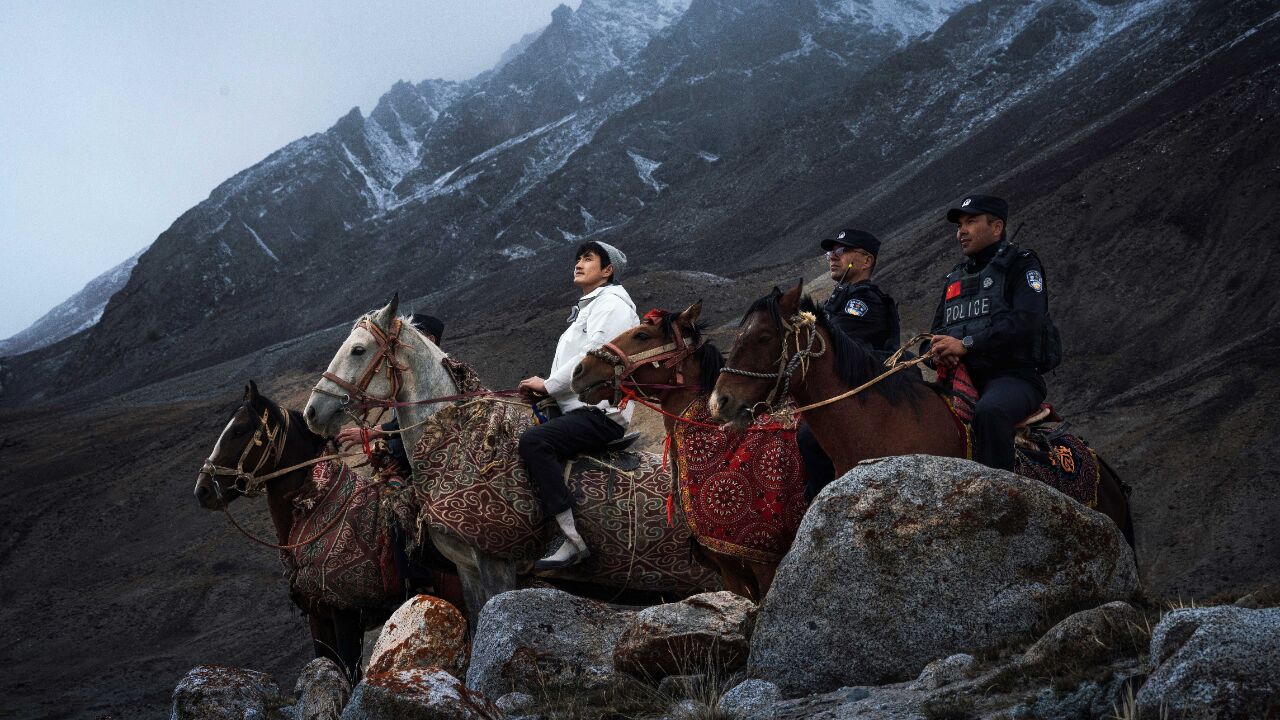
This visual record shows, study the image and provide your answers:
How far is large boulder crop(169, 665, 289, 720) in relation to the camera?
18.2 ft

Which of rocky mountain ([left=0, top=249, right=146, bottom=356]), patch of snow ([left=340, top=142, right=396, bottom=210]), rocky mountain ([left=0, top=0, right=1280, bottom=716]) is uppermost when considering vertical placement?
rocky mountain ([left=0, top=249, right=146, bottom=356])

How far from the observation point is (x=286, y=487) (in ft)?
27.7

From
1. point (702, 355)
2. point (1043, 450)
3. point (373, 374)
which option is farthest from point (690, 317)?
point (373, 374)

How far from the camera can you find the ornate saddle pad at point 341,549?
26.3 feet

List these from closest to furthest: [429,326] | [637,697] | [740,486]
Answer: [637,697], [740,486], [429,326]

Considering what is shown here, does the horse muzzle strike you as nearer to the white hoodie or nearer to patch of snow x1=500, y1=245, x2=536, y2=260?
the white hoodie

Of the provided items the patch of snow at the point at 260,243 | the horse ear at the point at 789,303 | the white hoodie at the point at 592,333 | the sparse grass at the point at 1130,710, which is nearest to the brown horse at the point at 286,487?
the white hoodie at the point at 592,333

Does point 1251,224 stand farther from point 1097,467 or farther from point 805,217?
point 805,217

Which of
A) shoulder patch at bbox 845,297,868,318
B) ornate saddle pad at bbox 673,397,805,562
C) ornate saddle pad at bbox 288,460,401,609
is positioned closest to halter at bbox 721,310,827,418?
ornate saddle pad at bbox 673,397,805,562

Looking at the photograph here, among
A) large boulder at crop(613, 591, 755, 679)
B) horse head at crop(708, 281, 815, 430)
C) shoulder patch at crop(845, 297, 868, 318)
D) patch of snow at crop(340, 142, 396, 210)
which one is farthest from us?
patch of snow at crop(340, 142, 396, 210)

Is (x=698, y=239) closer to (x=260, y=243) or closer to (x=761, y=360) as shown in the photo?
(x=260, y=243)

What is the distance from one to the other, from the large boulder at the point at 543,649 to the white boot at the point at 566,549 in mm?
1279

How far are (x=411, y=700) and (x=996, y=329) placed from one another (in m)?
3.74

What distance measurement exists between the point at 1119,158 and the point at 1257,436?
57.4ft
